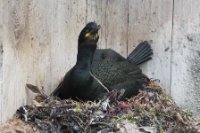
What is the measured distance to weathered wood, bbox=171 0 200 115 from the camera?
5.85 m

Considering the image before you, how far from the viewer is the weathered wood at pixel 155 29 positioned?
589 centimetres

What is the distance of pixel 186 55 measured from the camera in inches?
232

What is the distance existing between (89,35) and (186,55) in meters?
0.88

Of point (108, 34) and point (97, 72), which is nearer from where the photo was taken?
point (97, 72)

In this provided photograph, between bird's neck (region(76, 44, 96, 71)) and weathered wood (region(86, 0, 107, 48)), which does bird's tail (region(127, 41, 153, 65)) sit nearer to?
weathered wood (region(86, 0, 107, 48))

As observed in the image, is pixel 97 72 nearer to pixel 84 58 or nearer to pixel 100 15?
pixel 84 58

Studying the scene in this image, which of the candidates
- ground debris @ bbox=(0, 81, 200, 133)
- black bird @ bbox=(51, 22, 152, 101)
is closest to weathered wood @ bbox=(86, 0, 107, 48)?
black bird @ bbox=(51, 22, 152, 101)

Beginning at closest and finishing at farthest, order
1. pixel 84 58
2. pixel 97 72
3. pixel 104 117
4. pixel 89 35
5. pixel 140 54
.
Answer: pixel 104 117, pixel 89 35, pixel 84 58, pixel 97 72, pixel 140 54

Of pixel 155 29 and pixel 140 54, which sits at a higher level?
pixel 155 29

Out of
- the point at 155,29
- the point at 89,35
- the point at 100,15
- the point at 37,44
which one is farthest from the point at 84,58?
the point at 155,29

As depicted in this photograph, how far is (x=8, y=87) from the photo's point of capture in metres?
5.09

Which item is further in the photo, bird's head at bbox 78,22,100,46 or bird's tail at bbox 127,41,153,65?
bird's tail at bbox 127,41,153,65

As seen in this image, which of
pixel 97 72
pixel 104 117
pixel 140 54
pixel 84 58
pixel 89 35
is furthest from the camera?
A: pixel 140 54

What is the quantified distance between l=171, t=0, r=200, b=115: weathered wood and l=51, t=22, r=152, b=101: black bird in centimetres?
24
